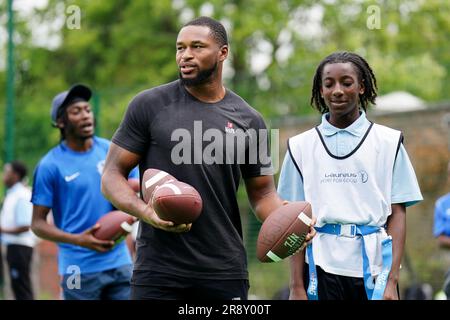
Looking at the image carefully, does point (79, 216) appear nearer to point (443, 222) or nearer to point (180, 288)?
point (180, 288)

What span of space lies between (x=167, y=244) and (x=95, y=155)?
2.50 metres

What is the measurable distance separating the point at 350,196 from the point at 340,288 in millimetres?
531

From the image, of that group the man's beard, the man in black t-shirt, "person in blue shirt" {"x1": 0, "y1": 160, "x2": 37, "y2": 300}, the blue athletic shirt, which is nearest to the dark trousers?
"person in blue shirt" {"x1": 0, "y1": 160, "x2": 37, "y2": 300}

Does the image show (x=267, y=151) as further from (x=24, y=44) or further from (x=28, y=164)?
(x=24, y=44)

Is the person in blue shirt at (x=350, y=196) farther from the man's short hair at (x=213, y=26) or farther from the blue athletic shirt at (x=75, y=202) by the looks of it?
the blue athletic shirt at (x=75, y=202)

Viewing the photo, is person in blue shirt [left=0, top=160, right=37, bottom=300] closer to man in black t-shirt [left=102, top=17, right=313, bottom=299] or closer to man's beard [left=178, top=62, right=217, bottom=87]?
man in black t-shirt [left=102, top=17, right=313, bottom=299]

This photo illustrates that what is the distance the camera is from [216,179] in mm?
4906

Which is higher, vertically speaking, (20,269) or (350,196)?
(350,196)

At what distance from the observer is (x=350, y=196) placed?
5.25 metres

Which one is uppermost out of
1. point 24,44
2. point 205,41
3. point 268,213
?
point 24,44

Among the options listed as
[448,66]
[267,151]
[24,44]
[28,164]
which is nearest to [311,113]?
[448,66]

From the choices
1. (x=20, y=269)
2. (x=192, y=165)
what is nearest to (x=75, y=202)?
(x=192, y=165)

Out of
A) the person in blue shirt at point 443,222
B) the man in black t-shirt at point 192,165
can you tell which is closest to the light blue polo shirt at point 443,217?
the person in blue shirt at point 443,222

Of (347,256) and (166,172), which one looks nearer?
(166,172)
